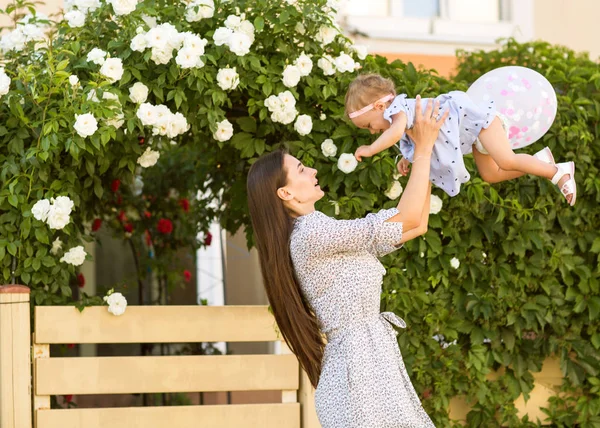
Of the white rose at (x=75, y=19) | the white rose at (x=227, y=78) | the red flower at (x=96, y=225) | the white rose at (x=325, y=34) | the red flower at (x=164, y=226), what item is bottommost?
the red flower at (x=164, y=226)

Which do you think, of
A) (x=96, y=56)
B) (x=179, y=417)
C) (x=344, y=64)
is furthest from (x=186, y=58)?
(x=179, y=417)

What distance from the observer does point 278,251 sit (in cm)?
272

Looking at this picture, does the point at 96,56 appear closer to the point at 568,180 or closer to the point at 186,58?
the point at 186,58

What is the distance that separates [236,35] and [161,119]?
0.46 meters

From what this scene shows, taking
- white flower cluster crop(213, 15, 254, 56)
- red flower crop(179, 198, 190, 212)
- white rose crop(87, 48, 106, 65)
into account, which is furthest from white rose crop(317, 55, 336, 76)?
red flower crop(179, 198, 190, 212)

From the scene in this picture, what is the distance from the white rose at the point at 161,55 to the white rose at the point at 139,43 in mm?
49

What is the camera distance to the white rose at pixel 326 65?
161 inches

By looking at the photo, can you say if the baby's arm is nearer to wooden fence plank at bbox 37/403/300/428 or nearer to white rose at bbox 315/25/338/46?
white rose at bbox 315/25/338/46

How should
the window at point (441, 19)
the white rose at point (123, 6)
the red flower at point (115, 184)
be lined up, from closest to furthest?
the white rose at point (123, 6)
the red flower at point (115, 184)
the window at point (441, 19)

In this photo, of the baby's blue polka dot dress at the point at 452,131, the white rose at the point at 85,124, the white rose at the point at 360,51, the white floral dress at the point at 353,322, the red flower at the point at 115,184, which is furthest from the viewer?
the red flower at the point at 115,184

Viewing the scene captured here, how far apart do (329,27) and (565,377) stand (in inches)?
79.4

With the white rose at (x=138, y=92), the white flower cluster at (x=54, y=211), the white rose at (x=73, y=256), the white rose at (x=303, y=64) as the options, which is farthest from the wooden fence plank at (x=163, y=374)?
the white rose at (x=303, y=64)

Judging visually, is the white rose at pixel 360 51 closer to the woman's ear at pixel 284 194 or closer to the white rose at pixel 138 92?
the white rose at pixel 138 92

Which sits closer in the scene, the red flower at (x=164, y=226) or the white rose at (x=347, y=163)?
the white rose at (x=347, y=163)
